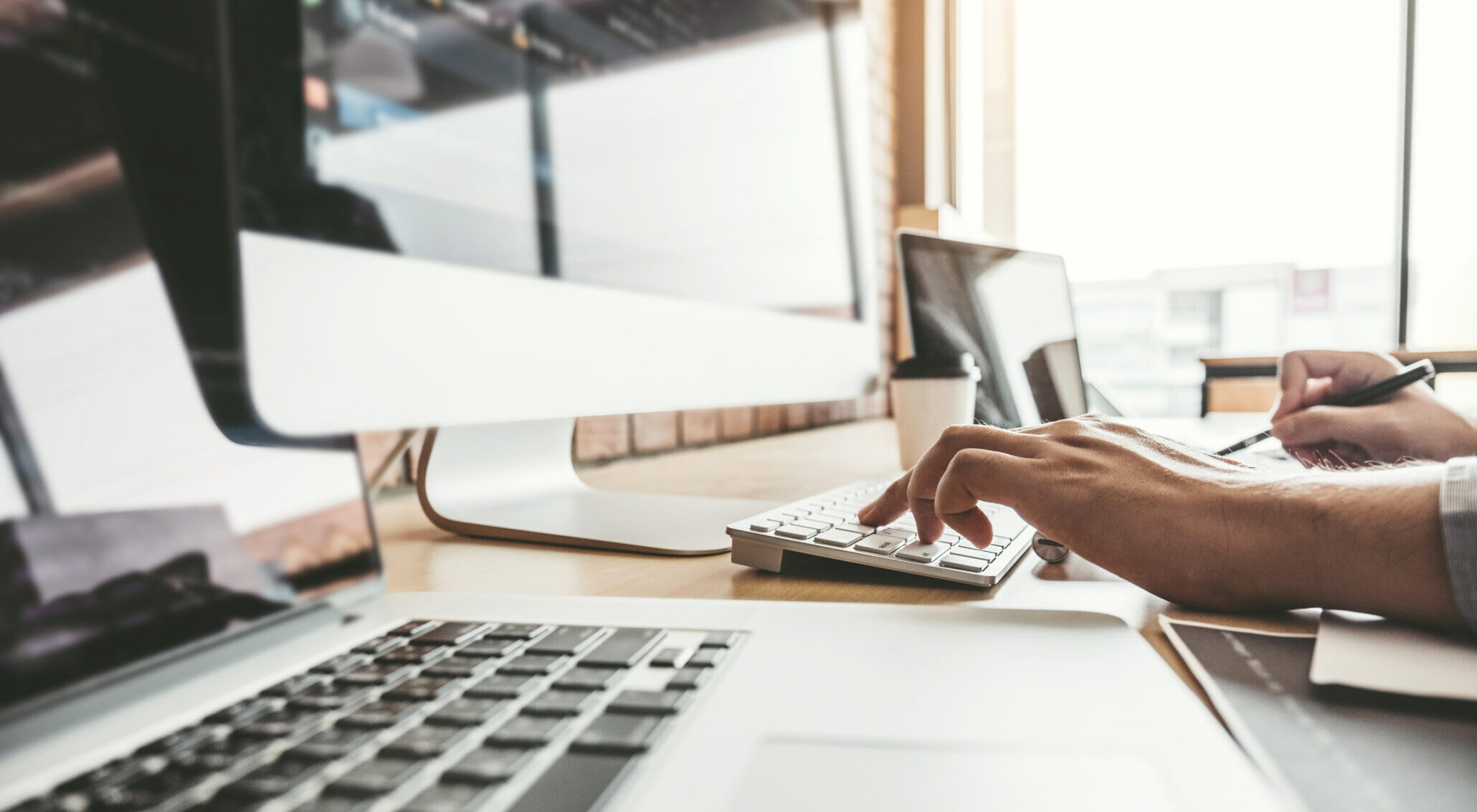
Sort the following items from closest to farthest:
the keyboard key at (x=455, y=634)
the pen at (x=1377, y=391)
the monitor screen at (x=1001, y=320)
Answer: the keyboard key at (x=455, y=634) → the pen at (x=1377, y=391) → the monitor screen at (x=1001, y=320)

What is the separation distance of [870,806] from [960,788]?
0.07ft

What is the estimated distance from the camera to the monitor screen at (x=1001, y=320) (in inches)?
32.7

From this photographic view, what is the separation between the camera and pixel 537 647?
0.75 feet

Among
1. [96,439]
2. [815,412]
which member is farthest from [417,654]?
[815,412]

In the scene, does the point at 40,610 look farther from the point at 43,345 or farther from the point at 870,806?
the point at 870,806

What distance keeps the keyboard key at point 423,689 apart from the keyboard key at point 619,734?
0.05 m

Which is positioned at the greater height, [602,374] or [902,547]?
[602,374]

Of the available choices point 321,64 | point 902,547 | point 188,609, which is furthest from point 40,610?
point 902,547

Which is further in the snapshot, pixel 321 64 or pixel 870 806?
pixel 321 64

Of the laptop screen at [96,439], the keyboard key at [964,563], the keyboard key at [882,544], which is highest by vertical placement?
the laptop screen at [96,439]

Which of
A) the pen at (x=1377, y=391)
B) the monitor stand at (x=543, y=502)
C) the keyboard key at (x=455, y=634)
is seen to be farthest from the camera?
the pen at (x=1377, y=391)

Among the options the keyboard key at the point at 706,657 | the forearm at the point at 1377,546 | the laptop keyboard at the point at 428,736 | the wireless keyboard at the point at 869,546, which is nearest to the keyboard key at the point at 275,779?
the laptop keyboard at the point at 428,736

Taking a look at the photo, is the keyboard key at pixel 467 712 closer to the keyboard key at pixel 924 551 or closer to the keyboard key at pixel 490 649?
the keyboard key at pixel 490 649

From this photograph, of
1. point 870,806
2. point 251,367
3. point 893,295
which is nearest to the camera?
point 870,806
